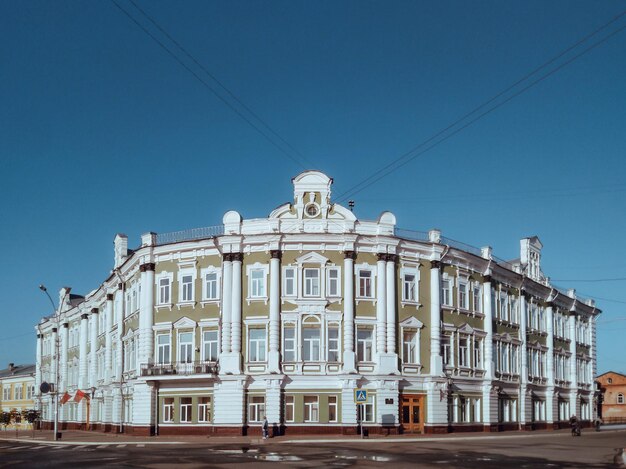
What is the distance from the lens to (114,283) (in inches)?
2621

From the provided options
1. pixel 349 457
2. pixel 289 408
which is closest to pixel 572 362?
pixel 289 408

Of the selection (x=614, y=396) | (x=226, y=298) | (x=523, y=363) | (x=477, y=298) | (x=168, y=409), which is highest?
(x=477, y=298)

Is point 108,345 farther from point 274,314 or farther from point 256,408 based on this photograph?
point 274,314

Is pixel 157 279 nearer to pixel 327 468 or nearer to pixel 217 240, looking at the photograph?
pixel 217 240

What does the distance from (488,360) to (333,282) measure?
14.2 m

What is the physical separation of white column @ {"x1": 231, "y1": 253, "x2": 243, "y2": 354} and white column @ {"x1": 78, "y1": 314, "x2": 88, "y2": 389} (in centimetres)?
2723

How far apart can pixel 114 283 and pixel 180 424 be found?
54.8ft

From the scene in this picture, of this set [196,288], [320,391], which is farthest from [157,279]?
[320,391]

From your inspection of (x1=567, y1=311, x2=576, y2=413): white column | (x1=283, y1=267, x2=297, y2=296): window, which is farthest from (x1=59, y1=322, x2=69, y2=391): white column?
(x1=567, y1=311, x2=576, y2=413): white column

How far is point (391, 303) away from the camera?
53.8 metres

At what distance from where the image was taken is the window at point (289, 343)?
2074 inches

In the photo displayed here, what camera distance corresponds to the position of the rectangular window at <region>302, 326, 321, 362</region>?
52.8 m

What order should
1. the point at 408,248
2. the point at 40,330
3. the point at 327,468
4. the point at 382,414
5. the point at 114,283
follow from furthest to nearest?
the point at 40,330
the point at 114,283
the point at 408,248
the point at 382,414
the point at 327,468

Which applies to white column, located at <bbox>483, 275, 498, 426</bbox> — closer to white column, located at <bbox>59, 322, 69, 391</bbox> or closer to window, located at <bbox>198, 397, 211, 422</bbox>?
window, located at <bbox>198, 397, 211, 422</bbox>
